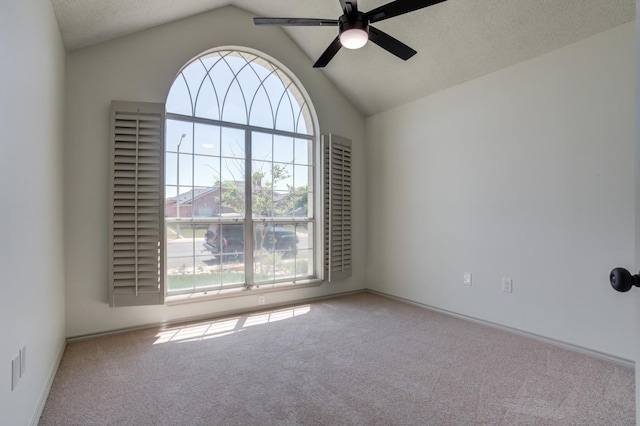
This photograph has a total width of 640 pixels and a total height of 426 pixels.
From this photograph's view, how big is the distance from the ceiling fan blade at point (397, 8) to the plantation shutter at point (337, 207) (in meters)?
1.90

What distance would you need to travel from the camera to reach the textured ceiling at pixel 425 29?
7.94 ft

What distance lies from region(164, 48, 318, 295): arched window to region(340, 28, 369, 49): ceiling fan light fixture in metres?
1.70

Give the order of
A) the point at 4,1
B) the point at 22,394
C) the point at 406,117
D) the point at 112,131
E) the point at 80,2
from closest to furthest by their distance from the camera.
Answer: the point at 4,1
the point at 22,394
the point at 80,2
the point at 112,131
the point at 406,117

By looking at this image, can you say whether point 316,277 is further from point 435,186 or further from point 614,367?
point 614,367

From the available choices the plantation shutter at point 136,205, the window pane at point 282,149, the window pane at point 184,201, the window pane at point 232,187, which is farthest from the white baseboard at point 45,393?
the window pane at point 282,149

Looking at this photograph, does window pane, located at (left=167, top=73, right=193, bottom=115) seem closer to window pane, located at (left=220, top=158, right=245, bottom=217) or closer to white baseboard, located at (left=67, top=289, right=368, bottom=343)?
window pane, located at (left=220, top=158, right=245, bottom=217)

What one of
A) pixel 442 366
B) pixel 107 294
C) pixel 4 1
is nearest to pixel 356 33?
pixel 4 1

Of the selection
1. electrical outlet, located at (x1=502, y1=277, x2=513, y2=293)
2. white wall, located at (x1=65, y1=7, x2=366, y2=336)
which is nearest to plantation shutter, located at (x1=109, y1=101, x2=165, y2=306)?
white wall, located at (x1=65, y1=7, x2=366, y2=336)

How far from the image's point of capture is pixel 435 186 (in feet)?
12.1

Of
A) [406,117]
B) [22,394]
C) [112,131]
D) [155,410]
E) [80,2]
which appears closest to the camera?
[22,394]

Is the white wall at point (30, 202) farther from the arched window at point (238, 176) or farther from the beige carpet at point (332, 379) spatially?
the arched window at point (238, 176)

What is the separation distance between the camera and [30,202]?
1704 mm

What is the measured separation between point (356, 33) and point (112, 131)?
7.14 ft

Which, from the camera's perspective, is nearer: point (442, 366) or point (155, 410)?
point (155, 410)
